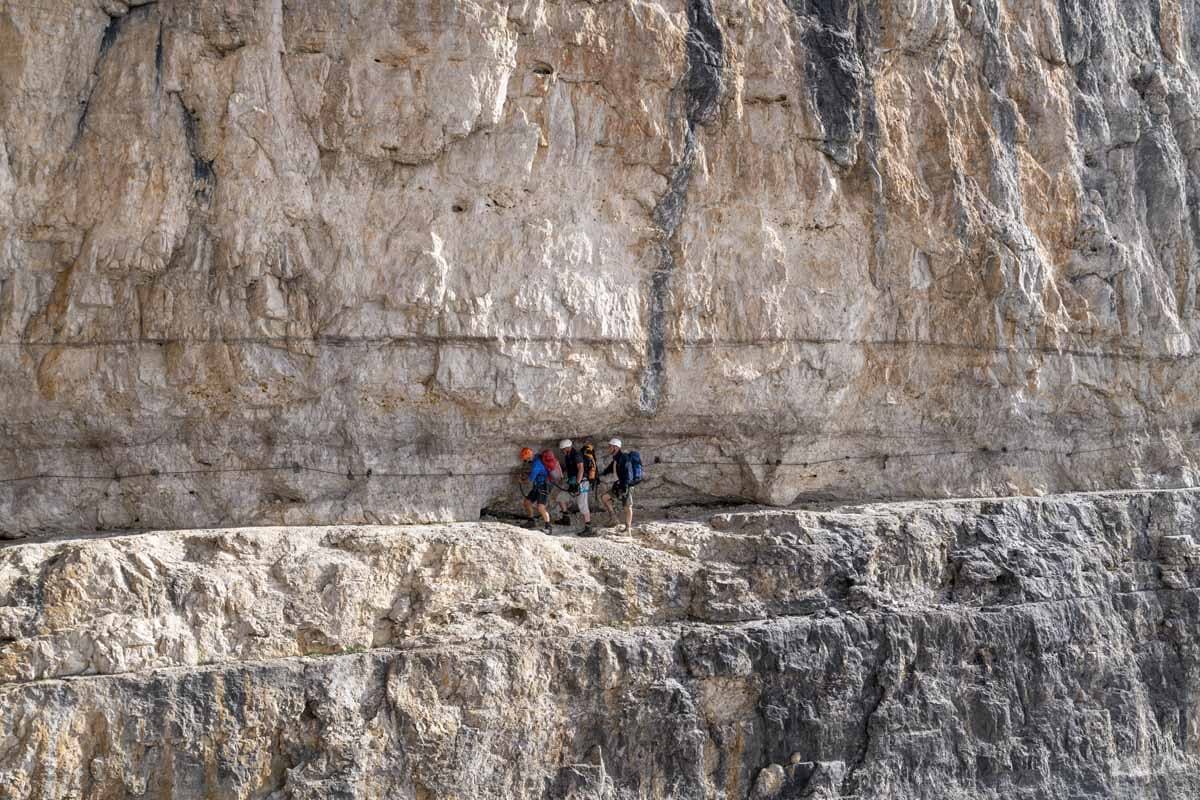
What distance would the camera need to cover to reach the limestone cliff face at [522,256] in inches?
477

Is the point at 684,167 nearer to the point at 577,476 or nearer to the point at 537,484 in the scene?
the point at 577,476

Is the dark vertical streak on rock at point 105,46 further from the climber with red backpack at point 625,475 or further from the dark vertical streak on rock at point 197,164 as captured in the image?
the climber with red backpack at point 625,475

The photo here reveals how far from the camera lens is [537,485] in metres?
13.3

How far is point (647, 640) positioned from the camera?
12336 millimetres

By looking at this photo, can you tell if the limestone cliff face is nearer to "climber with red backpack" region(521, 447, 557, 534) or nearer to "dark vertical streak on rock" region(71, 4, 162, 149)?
"dark vertical streak on rock" region(71, 4, 162, 149)

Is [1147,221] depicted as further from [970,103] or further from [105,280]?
[105,280]

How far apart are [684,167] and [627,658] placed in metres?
5.15

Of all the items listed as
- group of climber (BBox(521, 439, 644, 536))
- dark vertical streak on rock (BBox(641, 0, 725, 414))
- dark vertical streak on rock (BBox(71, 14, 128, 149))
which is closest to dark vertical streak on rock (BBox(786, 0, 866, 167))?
dark vertical streak on rock (BBox(641, 0, 725, 414))

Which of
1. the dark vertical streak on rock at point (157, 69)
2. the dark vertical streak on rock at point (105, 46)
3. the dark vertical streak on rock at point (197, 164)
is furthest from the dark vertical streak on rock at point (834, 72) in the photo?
the dark vertical streak on rock at point (105, 46)

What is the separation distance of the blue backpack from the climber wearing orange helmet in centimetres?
82


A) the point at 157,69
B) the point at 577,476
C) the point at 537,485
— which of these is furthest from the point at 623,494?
the point at 157,69

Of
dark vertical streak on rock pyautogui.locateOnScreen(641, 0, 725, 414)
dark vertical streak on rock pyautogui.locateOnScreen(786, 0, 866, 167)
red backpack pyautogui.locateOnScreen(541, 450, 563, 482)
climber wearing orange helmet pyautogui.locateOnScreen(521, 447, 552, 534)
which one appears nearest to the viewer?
climber wearing orange helmet pyautogui.locateOnScreen(521, 447, 552, 534)

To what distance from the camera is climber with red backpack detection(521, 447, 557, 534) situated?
13.3 metres

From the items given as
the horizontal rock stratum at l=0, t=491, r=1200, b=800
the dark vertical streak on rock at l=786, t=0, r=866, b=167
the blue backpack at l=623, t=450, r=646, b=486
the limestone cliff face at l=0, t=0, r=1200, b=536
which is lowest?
the horizontal rock stratum at l=0, t=491, r=1200, b=800
